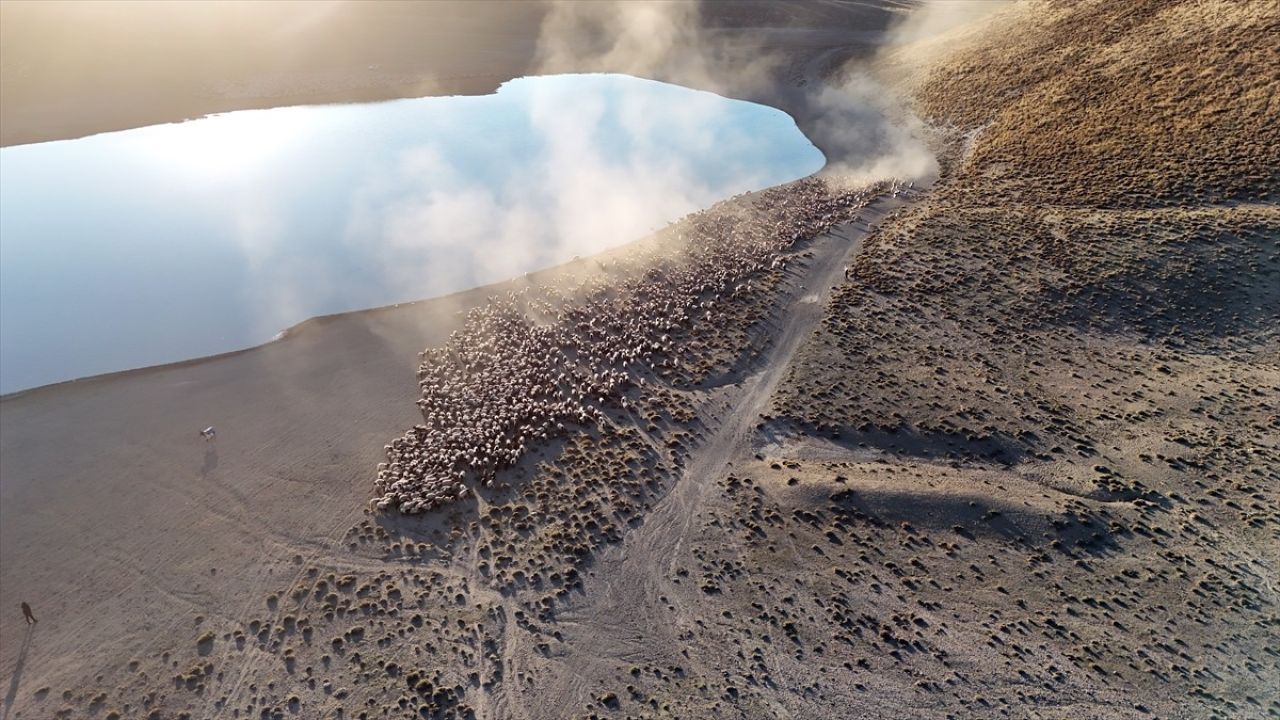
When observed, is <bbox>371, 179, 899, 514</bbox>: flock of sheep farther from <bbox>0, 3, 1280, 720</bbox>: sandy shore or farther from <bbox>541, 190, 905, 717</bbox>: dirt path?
<bbox>541, 190, 905, 717</bbox>: dirt path

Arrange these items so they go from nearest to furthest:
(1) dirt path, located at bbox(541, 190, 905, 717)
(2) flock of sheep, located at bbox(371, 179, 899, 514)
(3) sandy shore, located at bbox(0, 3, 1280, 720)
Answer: (3) sandy shore, located at bbox(0, 3, 1280, 720) → (1) dirt path, located at bbox(541, 190, 905, 717) → (2) flock of sheep, located at bbox(371, 179, 899, 514)

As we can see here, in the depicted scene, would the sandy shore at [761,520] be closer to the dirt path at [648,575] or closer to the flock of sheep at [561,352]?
the dirt path at [648,575]

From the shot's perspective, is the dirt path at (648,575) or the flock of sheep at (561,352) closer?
the dirt path at (648,575)

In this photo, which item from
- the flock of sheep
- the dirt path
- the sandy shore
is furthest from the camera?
the flock of sheep

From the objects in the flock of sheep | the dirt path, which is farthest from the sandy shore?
the flock of sheep

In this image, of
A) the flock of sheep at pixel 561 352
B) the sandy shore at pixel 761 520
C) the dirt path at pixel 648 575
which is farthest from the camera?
the flock of sheep at pixel 561 352

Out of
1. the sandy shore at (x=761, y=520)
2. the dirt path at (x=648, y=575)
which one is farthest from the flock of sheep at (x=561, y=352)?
the dirt path at (x=648, y=575)

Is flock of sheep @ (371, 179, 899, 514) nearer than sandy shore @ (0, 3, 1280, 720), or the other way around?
sandy shore @ (0, 3, 1280, 720)

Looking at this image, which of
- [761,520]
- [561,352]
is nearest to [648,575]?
[761,520]

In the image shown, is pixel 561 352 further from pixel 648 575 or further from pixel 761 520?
pixel 648 575
